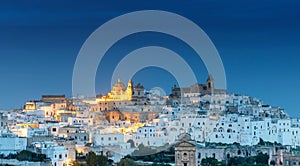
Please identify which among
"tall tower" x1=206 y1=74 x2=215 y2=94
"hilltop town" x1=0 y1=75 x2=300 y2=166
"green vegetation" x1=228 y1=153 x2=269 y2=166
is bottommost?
"green vegetation" x1=228 y1=153 x2=269 y2=166

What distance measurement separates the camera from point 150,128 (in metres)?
33.3

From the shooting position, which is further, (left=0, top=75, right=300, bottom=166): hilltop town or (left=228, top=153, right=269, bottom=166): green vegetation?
(left=0, top=75, right=300, bottom=166): hilltop town

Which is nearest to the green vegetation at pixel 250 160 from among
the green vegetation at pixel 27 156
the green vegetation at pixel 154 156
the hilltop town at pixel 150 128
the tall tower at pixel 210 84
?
the hilltop town at pixel 150 128

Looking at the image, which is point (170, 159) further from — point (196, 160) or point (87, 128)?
point (87, 128)

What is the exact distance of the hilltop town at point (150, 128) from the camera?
29.9m

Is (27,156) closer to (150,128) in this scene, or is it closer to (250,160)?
(150,128)

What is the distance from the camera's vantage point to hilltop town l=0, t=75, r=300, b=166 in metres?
29.9

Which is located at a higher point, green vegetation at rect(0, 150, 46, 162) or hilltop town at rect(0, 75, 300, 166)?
hilltop town at rect(0, 75, 300, 166)

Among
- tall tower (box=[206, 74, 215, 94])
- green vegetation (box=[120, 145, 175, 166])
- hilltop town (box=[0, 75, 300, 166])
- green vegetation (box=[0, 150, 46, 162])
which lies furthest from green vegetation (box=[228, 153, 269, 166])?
tall tower (box=[206, 74, 215, 94])

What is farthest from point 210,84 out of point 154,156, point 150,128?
point 154,156

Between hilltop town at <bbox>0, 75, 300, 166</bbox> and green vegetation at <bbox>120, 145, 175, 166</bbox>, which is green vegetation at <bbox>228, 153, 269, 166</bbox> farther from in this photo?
green vegetation at <bbox>120, 145, 175, 166</bbox>

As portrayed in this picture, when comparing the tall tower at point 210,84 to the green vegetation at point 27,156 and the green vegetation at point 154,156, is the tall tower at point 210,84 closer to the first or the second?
the green vegetation at point 154,156

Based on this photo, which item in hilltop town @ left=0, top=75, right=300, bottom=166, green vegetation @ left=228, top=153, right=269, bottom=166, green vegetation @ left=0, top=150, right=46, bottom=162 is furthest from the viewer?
hilltop town @ left=0, top=75, right=300, bottom=166

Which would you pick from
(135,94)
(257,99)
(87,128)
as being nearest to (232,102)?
(257,99)
